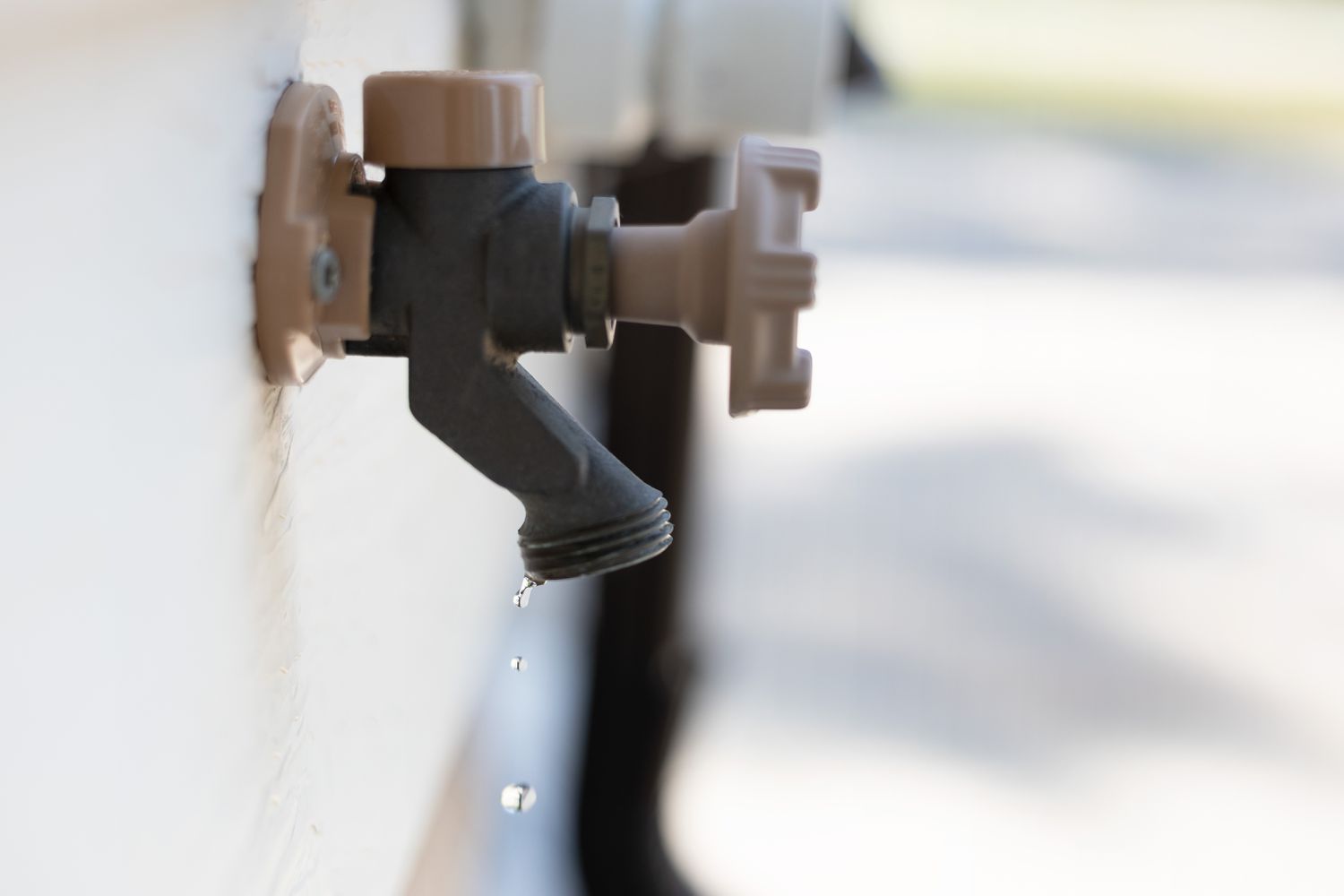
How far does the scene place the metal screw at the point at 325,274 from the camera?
0.24 metres

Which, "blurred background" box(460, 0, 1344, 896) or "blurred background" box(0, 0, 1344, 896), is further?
"blurred background" box(460, 0, 1344, 896)

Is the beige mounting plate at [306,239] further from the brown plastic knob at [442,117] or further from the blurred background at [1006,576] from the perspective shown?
the blurred background at [1006,576]

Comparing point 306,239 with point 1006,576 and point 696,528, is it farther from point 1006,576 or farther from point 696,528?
point 1006,576

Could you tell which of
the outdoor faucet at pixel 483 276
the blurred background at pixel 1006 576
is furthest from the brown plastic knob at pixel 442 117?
the blurred background at pixel 1006 576

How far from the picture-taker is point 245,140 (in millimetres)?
230

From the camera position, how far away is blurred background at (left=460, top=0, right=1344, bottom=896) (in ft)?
2.74

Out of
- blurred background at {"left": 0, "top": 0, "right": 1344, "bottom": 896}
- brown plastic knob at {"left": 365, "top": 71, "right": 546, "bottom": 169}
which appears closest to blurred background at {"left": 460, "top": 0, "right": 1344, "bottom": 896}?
blurred background at {"left": 0, "top": 0, "right": 1344, "bottom": 896}

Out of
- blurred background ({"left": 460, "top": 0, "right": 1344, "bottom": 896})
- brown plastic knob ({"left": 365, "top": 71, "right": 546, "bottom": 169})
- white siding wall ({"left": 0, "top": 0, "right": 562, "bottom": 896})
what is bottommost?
blurred background ({"left": 460, "top": 0, "right": 1344, "bottom": 896})

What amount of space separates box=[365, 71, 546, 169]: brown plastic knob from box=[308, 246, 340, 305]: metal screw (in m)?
0.02

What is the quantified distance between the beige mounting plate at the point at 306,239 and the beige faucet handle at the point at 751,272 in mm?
56

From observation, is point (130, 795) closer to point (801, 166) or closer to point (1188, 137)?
point (801, 166)

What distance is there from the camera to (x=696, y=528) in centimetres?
89

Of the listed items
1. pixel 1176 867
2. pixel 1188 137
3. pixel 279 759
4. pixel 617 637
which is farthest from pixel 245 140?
pixel 1188 137

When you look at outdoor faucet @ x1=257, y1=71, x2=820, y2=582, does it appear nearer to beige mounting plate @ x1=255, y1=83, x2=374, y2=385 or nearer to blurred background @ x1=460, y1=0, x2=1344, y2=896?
beige mounting plate @ x1=255, y1=83, x2=374, y2=385
